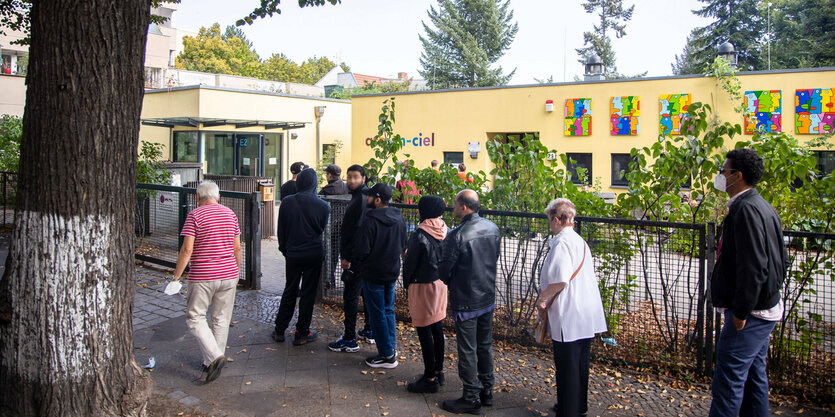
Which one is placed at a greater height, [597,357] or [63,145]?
[63,145]

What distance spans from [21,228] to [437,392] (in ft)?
10.7

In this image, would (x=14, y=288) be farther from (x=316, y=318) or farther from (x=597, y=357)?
(x=597, y=357)

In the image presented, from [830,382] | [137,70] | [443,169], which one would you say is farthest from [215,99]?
[830,382]

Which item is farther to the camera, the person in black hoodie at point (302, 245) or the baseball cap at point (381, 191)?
the person in black hoodie at point (302, 245)

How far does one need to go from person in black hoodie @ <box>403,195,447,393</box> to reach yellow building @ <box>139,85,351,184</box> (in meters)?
16.7

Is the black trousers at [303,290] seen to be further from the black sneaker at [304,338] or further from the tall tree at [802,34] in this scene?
the tall tree at [802,34]

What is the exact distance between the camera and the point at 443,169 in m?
7.77

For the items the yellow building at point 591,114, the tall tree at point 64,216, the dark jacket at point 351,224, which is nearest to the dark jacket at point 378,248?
the dark jacket at point 351,224

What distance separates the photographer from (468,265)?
465 cm

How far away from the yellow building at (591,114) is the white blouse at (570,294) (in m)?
12.1

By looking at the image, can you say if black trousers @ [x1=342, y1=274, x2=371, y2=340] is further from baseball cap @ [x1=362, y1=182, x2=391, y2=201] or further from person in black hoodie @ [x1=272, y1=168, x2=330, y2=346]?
baseball cap @ [x1=362, y1=182, x2=391, y2=201]

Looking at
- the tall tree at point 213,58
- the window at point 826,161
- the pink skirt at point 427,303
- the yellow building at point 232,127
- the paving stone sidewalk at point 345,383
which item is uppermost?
the tall tree at point 213,58

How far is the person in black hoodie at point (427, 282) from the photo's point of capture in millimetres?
4914

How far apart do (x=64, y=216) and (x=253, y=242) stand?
449 cm
